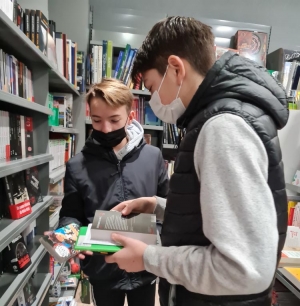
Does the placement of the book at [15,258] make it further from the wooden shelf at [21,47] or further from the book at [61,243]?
the wooden shelf at [21,47]

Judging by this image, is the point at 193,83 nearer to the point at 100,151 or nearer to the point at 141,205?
the point at 141,205

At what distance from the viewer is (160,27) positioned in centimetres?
69

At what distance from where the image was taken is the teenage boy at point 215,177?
46 centimetres

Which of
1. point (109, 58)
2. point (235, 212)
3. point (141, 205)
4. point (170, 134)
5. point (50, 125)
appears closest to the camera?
point (235, 212)

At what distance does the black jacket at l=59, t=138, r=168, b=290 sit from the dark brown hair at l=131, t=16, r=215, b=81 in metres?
0.61

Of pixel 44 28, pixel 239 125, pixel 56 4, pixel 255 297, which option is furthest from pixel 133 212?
pixel 56 4

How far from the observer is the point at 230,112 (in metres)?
0.50

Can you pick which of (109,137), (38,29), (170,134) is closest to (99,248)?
(109,137)

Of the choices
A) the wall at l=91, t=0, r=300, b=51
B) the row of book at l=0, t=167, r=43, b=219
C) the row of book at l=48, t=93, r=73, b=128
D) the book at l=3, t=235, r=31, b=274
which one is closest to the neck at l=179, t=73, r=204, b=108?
the row of book at l=0, t=167, r=43, b=219

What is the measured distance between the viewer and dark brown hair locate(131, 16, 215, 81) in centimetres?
64

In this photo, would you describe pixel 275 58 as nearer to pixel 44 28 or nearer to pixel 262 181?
pixel 44 28

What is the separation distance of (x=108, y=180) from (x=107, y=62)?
4.74ft

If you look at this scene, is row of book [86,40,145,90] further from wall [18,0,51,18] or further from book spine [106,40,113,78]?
wall [18,0,51,18]

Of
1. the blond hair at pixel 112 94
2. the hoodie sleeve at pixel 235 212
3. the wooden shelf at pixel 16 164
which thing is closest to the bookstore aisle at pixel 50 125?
the wooden shelf at pixel 16 164
